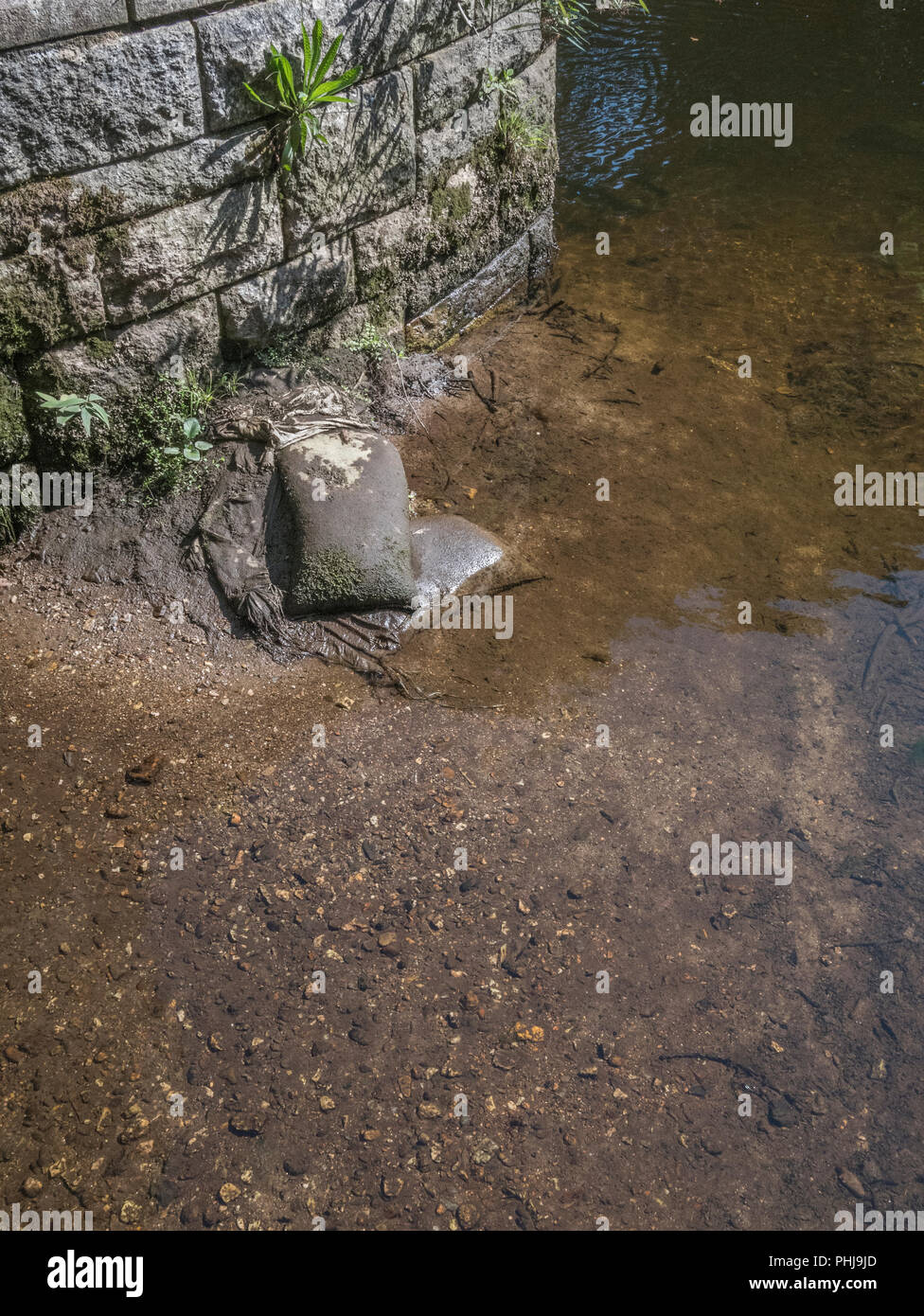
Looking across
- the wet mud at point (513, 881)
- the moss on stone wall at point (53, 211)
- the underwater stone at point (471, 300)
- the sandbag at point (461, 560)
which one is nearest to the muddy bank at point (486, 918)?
the wet mud at point (513, 881)

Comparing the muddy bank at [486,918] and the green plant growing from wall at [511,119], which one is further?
the green plant growing from wall at [511,119]

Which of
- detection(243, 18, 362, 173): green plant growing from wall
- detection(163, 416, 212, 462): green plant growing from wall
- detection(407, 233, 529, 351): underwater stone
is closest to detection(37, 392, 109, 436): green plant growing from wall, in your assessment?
detection(163, 416, 212, 462): green plant growing from wall

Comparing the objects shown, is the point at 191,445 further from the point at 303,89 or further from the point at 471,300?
the point at 471,300

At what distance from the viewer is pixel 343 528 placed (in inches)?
152

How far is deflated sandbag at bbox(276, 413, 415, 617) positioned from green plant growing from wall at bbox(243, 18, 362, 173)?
1160 mm

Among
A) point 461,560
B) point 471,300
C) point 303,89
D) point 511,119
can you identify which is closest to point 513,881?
point 461,560

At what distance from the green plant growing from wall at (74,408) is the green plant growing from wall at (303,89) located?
4.03ft

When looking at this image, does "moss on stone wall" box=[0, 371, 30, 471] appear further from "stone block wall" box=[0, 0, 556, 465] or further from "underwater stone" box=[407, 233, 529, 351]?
"underwater stone" box=[407, 233, 529, 351]

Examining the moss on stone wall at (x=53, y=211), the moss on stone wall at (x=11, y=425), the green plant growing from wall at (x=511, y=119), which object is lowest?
the moss on stone wall at (x=11, y=425)

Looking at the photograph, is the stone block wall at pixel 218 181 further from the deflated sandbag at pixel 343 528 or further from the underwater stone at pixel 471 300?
the deflated sandbag at pixel 343 528

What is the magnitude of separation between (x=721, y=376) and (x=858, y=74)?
4.77 meters

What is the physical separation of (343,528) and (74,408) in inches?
42.9

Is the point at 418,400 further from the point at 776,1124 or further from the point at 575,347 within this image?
the point at 776,1124

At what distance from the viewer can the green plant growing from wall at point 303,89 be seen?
3725mm
